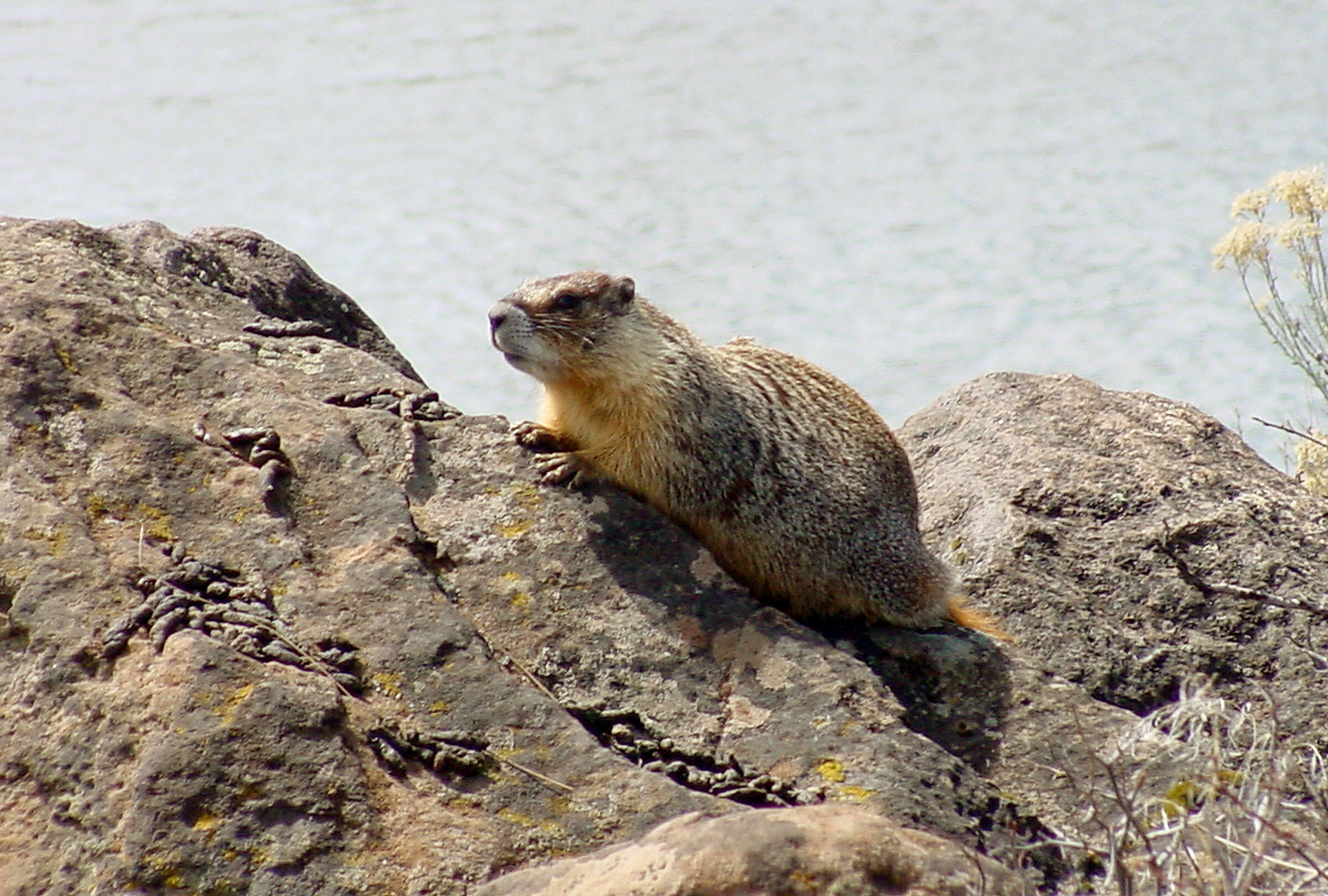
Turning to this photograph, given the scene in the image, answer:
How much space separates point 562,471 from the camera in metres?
4.96

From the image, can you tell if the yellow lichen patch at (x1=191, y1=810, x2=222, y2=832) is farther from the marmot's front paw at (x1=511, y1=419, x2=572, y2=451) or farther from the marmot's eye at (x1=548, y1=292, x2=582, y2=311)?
the marmot's eye at (x1=548, y1=292, x2=582, y2=311)

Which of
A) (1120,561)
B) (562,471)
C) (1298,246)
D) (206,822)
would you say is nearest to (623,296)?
(562,471)

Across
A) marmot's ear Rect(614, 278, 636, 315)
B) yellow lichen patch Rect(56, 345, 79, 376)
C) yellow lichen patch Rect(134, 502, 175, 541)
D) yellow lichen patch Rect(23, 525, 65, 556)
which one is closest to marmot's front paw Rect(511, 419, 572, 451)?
marmot's ear Rect(614, 278, 636, 315)

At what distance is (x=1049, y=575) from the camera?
18.8 feet

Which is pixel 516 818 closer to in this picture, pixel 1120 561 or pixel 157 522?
pixel 157 522

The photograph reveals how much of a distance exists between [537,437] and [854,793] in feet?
5.78

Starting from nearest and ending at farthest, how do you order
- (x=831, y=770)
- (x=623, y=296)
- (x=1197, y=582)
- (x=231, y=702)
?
(x=231, y=702) < (x=831, y=770) < (x=623, y=296) < (x=1197, y=582)

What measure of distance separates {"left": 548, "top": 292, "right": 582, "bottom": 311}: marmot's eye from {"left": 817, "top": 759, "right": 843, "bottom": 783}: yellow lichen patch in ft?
6.55

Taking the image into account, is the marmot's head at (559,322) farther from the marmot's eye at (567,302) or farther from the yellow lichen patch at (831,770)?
the yellow lichen patch at (831,770)

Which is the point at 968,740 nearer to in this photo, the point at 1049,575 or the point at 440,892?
the point at 1049,575

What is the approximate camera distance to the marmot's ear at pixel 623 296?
5449 millimetres

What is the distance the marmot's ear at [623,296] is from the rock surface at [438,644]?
647mm

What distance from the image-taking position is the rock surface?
11.4ft

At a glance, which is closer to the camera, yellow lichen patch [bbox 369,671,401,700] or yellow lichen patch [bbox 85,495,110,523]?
yellow lichen patch [bbox 369,671,401,700]
